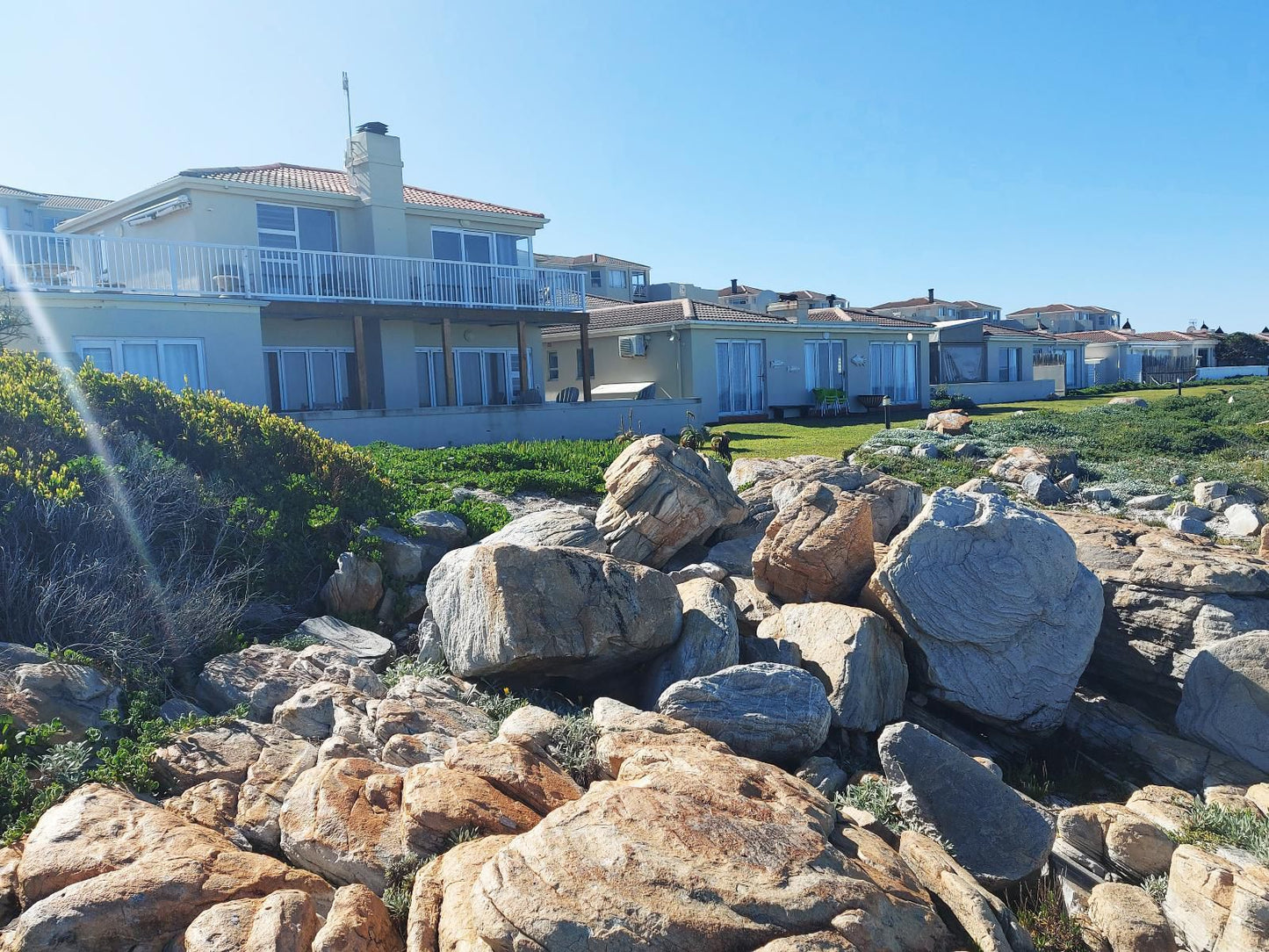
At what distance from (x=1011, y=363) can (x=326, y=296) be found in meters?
34.9

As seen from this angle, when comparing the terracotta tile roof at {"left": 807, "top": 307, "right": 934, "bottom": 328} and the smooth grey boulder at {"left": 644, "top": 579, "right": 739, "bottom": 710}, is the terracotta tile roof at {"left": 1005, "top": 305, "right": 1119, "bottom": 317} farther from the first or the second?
the smooth grey boulder at {"left": 644, "top": 579, "right": 739, "bottom": 710}

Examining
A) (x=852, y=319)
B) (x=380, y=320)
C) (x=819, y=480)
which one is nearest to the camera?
(x=819, y=480)

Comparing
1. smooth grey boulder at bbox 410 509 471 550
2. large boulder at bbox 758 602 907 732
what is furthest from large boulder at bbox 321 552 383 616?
large boulder at bbox 758 602 907 732

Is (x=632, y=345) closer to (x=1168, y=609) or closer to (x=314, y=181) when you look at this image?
(x=314, y=181)

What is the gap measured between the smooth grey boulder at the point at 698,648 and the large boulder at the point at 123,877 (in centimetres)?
330

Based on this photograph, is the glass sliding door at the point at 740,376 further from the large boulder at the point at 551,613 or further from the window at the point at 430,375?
the large boulder at the point at 551,613

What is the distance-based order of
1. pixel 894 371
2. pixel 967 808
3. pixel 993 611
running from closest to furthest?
pixel 967 808 → pixel 993 611 → pixel 894 371

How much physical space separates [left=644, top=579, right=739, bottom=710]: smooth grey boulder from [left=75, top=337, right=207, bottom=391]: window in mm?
12642

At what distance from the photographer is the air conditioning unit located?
28969 mm

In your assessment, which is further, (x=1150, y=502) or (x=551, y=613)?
(x=1150, y=502)

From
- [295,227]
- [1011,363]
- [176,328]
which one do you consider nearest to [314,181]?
[295,227]

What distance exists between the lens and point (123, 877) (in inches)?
178

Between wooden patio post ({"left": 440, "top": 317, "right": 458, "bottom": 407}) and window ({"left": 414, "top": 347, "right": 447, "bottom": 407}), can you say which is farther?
window ({"left": 414, "top": 347, "right": 447, "bottom": 407})

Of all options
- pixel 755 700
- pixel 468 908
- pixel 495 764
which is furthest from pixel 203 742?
pixel 755 700
